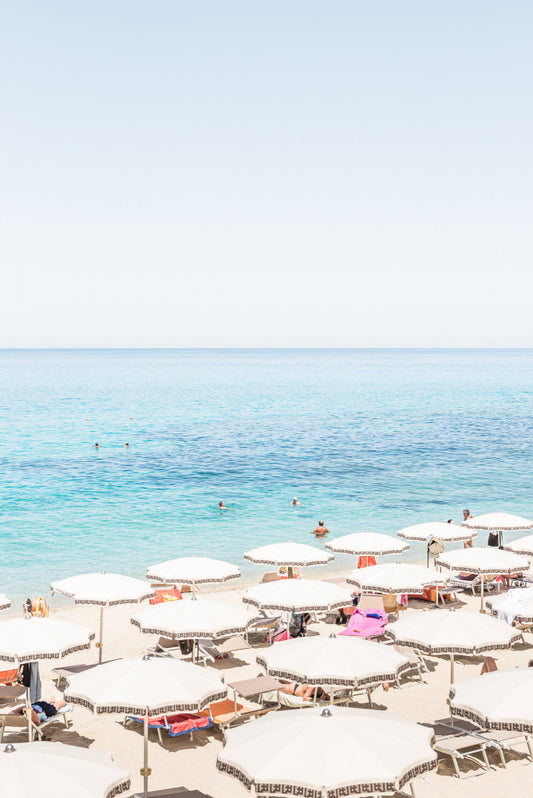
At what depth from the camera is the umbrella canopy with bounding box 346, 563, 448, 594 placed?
16203 millimetres

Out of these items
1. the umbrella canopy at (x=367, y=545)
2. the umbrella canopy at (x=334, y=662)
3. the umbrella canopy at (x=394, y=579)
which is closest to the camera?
the umbrella canopy at (x=334, y=662)

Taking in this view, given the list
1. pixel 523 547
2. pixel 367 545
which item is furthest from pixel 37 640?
pixel 523 547

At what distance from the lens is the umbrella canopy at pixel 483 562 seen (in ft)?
57.3

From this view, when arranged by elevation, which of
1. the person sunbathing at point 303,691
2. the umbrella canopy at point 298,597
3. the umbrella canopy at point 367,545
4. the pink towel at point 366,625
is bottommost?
the pink towel at point 366,625

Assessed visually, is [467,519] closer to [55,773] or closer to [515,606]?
[515,606]

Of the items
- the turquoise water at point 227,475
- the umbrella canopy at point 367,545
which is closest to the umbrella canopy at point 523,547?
the umbrella canopy at point 367,545

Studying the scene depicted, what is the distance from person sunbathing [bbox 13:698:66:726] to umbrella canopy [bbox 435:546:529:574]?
9591 millimetres

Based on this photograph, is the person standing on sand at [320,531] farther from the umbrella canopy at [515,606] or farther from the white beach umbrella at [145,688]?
the white beach umbrella at [145,688]

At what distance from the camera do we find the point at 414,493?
41125mm

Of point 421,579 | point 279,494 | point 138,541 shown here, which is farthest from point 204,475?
point 421,579

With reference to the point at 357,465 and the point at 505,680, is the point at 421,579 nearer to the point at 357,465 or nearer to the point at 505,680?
the point at 505,680

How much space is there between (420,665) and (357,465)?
35.4 metres

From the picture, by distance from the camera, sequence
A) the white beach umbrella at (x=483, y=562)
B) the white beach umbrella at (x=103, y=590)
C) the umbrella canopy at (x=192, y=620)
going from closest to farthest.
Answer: the umbrella canopy at (x=192, y=620), the white beach umbrella at (x=103, y=590), the white beach umbrella at (x=483, y=562)

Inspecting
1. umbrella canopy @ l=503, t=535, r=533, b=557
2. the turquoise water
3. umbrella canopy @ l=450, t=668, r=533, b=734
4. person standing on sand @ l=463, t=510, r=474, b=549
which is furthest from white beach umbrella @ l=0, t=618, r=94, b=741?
person standing on sand @ l=463, t=510, r=474, b=549
